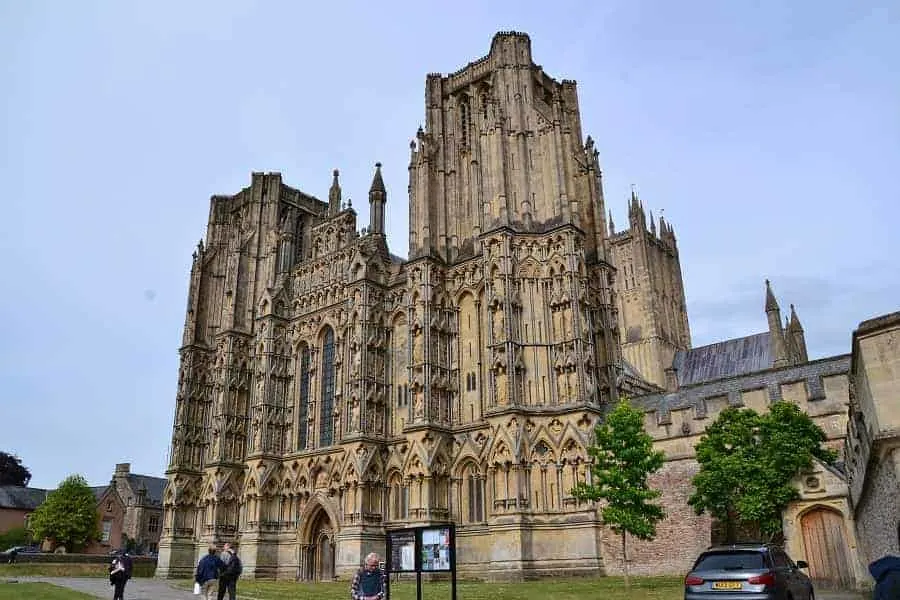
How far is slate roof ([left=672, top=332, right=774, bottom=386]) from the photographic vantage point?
6769 cm

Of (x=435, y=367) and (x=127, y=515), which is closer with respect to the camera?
(x=435, y=367)

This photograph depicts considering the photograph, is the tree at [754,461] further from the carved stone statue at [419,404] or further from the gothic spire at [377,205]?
the gothic spire at [377,205]

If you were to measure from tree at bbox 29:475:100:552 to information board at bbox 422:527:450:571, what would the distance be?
60054 millimetres

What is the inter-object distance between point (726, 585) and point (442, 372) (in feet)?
85.2

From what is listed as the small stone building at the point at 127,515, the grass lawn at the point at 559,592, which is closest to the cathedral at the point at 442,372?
the grass lawn at the point at 559,592

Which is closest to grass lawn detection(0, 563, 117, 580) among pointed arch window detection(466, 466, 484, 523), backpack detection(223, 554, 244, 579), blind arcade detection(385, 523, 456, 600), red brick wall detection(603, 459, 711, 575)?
pointed arch window detection(466, 466, 484, 523)

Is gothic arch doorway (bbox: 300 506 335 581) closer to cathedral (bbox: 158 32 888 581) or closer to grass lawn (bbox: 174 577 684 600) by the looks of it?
cathedral (bbox: 158 32 888 581)

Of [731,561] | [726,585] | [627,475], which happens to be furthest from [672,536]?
Result: [726,585]

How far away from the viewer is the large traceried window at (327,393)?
44.1m

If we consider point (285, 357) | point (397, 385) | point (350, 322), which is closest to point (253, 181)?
point (285, 357)

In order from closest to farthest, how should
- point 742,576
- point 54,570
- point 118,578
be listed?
point 742,576 < point 118,578 < point 54,570

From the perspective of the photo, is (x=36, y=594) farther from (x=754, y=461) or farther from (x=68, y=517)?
(x=68, y=517)

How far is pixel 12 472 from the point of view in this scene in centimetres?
8781

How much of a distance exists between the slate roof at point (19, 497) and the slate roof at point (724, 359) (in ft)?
228
